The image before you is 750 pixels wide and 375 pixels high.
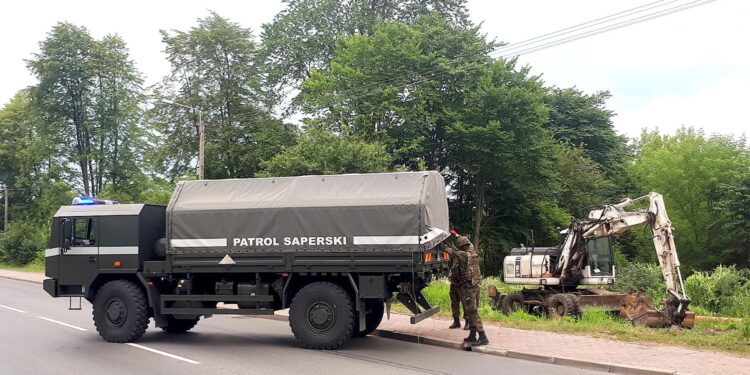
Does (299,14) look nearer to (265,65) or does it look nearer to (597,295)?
(265,65)

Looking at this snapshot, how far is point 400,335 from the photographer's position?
41.5ft

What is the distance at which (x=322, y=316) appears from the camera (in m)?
11.3

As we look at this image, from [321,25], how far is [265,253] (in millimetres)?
32761

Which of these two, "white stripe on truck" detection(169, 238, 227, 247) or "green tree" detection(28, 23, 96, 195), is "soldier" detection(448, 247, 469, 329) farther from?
"green tree" detection(28, 23, 96, 195)

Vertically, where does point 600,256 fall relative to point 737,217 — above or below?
below

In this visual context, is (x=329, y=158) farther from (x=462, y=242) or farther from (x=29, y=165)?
(x=29, y=165)

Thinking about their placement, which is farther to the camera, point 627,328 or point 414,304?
point 627,328

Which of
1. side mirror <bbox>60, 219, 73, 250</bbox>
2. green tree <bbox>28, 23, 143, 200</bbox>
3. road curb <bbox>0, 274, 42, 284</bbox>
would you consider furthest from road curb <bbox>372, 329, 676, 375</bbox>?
green tree <bbox>28, 23, 143, 200</bbox>

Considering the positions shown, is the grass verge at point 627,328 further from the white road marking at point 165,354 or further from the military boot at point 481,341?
the white road marking at point 165,354

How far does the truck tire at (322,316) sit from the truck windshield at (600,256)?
799 cm

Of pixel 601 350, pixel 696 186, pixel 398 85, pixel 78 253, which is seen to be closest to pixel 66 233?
pixel 78 253

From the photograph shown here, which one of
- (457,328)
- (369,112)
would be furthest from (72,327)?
(369,112)

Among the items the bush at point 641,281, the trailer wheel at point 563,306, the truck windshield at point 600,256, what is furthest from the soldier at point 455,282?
the bush at point 641,281

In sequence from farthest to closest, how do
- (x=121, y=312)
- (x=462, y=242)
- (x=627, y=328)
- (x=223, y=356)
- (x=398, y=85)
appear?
(x=398, y=85)
(x=627, y=328)
(x=121, y=312)
(x=462, y=242)
(x=223, y=356)
